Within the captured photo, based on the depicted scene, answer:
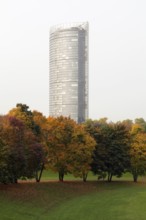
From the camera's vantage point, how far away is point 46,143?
55562mm

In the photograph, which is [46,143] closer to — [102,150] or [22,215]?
[102,150]

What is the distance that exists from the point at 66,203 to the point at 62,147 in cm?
1567

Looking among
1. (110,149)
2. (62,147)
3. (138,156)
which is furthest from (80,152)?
(138,156)

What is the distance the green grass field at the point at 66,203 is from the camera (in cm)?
3312

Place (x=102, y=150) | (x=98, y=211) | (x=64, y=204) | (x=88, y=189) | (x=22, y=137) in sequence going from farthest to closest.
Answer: (x=102, y=150) → (x=88, y=189) → (x=22, y=137) → (x=64, y=204) → (x=98, y=211)

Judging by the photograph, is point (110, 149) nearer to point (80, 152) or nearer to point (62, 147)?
point (80, 152)

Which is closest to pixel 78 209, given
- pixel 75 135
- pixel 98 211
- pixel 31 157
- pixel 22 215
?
pixel 98 211

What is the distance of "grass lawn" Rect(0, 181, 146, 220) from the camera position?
3312 cm

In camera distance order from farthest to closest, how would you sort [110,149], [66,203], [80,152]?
[110,149]
[80,152]
[66,203]

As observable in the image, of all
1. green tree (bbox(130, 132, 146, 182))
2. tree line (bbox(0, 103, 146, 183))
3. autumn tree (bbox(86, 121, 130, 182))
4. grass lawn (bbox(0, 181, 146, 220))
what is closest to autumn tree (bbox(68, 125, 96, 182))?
tree line (bbox(0, 103, 146, 183))

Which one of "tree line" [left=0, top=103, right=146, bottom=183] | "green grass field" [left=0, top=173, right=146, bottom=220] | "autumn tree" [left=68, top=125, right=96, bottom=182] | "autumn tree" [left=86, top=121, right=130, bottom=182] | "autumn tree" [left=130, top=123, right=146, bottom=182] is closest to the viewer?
"green grass field" [left=0, top=173, right=146, bottom=220]

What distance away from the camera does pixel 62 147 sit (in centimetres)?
5578

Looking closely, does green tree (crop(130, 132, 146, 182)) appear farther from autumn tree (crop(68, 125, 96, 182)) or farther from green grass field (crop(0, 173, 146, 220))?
green grass field (crop(0, 173, 146, 220))

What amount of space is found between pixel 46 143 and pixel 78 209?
20.1m
